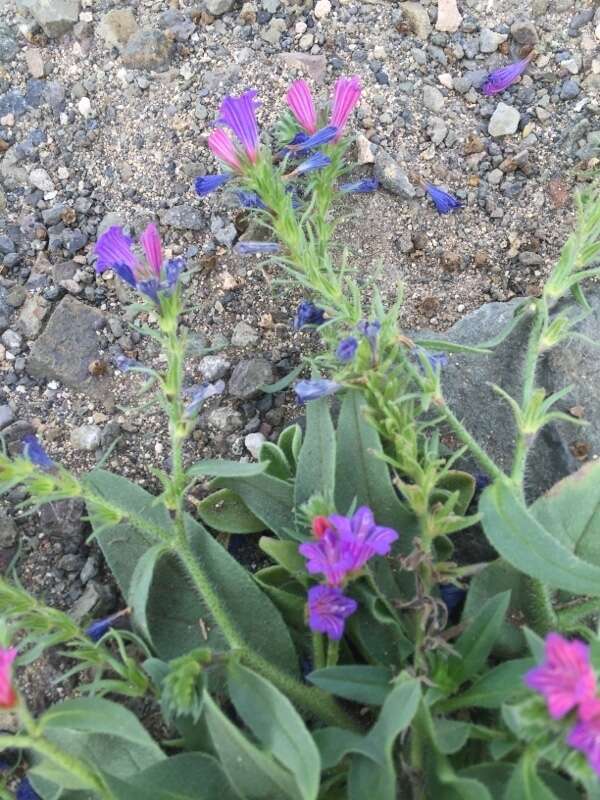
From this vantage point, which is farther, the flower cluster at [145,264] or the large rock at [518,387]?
the large rock at [518,387]

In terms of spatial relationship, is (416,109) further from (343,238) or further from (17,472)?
(17,472)

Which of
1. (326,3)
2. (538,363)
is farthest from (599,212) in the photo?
(326,3)

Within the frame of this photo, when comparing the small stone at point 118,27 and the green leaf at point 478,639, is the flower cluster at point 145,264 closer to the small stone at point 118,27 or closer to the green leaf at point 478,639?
the green leaf at point 478,639

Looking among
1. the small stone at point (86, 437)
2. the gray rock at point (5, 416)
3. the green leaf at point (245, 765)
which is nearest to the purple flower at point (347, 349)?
the green leaf at point (245, 765)

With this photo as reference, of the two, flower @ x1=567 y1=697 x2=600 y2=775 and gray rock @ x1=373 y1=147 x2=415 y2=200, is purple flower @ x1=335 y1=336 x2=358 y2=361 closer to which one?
flower @ x1=567 y1=697 x2=600 y2=775

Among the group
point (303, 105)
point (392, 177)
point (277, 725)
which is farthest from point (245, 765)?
point (392, 177)

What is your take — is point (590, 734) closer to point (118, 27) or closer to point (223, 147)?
point (223, 147)
